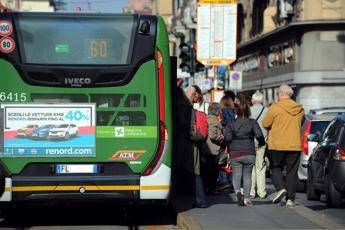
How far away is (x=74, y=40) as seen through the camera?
1077 centimetres

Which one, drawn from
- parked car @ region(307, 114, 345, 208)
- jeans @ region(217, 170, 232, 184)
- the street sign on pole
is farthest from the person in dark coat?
the street sign on pole

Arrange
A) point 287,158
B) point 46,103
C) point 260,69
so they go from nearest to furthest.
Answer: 1. point 46,103
2. point 287,158
3. point 260,69

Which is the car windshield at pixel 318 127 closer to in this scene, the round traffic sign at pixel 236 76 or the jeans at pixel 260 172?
the jeans at pixel 260 172

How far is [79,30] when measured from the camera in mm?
10766

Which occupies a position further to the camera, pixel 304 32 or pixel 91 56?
pixel 304 32

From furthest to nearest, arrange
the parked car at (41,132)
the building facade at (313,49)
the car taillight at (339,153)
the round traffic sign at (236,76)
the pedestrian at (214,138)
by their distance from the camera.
A: the building facade at (313,49) → the round traffic sign at (236,76) → the pedestrian at (214,138) → the car taillight at (339,153) → the parked car at (41,132)

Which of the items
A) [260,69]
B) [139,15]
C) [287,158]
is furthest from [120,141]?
[260,69]

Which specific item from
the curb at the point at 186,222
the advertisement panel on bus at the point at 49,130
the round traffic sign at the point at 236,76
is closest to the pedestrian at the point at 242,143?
the curb at the point at 186,222

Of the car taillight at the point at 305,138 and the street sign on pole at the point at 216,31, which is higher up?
the street sign on pole at the point at 216,31

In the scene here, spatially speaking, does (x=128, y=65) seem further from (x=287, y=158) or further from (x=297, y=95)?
(x=297, y=95)

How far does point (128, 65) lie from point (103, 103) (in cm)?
61

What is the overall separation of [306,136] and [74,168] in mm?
7308

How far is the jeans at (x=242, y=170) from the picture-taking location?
12573 millimetres

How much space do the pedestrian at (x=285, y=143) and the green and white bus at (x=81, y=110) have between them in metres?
2.27
